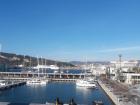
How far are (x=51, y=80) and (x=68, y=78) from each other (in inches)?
195

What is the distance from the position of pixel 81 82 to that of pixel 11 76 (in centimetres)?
2464

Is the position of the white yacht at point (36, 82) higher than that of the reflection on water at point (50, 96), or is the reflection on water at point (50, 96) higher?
the white yacht at point (36, 82)

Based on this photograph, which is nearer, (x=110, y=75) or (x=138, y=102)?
(x=138, y=102)

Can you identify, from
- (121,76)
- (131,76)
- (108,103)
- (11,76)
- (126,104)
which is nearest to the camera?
(126,104)

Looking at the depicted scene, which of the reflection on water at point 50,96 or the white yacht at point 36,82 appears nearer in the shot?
the reflection on water at point 50,96

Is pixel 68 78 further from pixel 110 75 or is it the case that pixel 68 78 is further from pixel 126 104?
pixel 126 104

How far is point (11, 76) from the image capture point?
7731 centimetres

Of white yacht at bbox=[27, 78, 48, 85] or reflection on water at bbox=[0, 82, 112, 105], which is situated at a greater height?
white yacht at bbox=[27, 78, 48, 85]

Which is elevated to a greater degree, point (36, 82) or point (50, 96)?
point (36, 82)

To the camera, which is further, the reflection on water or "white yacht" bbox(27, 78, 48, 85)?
"white yacht" bbox(27, 78, 48, 85)

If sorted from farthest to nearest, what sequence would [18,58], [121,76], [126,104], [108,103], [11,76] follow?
[18,58] < [11,76] < [121,76] < [108,103] < [126,104]

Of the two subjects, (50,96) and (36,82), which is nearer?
(50,96)

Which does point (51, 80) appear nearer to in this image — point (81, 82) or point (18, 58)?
point (81, 82)

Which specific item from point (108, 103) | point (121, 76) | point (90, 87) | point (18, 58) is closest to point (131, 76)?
point (121, 76)
